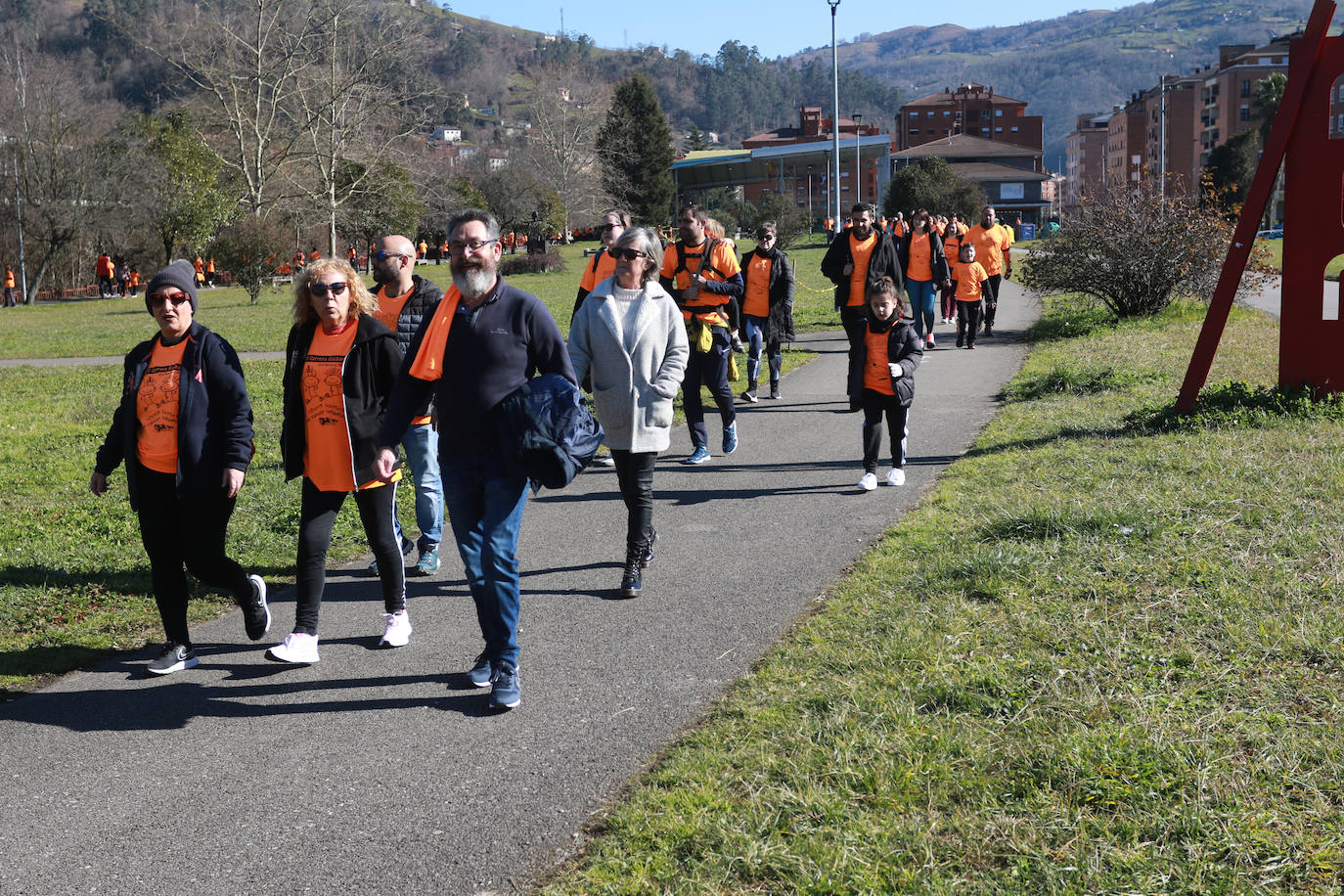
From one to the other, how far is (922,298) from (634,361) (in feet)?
34.4

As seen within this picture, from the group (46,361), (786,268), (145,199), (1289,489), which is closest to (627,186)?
(145,199)

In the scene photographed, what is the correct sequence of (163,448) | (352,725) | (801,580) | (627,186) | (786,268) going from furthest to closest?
(627,186), (786,268), (801,580), (163,448), (352,725)

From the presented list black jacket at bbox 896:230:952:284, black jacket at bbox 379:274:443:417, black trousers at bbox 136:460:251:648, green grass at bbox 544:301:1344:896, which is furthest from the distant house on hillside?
black trousers at bbox 136:460:251:648

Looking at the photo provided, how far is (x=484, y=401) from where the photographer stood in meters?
4.54

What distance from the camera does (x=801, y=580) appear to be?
6.13m

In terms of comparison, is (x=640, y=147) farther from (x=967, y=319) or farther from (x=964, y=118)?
(x=964, y=118)

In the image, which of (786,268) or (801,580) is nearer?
(801,580)

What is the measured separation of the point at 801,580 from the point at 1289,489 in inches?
120

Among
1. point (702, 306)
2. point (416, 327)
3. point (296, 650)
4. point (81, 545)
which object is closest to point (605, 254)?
point (702, 306)

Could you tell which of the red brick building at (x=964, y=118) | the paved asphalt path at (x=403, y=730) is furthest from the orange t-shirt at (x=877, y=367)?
the red brick building at (x=964, y=118)

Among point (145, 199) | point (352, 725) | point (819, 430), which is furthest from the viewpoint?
point (145, 199)

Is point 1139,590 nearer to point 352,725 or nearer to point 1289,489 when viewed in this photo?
point 1289,489

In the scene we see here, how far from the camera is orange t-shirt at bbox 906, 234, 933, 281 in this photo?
599 inches

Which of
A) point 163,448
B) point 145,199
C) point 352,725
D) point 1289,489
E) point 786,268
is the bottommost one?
point 352,725
